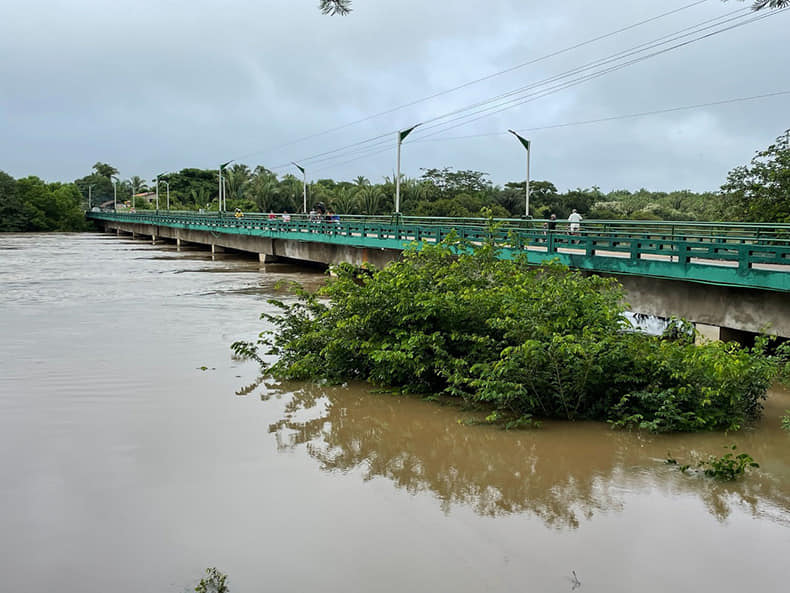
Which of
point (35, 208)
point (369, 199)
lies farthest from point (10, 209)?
point (369, 199)

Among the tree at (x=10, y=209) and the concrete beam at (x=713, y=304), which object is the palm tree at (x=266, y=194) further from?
the concrete beam at (x=713, y=304)

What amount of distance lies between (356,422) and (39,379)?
5565 mm

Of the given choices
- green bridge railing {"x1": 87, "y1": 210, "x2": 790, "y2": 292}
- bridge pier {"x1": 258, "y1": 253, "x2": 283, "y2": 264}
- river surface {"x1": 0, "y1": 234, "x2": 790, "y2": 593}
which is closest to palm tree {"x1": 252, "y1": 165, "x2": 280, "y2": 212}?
bridge pier {"x1": 258, "y1": 253, "x2": 283, "y2": 264}

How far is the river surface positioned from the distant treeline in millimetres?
22315

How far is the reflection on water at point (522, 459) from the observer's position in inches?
289

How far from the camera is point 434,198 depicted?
2990 inches

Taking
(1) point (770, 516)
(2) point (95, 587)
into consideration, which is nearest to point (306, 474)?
(2) point (95, 587)

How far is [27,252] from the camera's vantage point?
5347 centimetres

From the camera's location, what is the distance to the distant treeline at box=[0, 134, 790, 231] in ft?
103

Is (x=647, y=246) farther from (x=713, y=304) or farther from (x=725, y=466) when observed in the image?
(x=725, y=466)

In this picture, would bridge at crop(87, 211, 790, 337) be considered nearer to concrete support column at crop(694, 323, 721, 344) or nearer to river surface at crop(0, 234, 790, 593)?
concrete support column at crop(694, 323, 721, 344)

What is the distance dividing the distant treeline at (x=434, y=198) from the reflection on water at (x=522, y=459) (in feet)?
70.7

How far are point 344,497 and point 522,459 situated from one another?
2242 millimetres

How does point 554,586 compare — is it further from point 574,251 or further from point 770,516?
point 574,251
